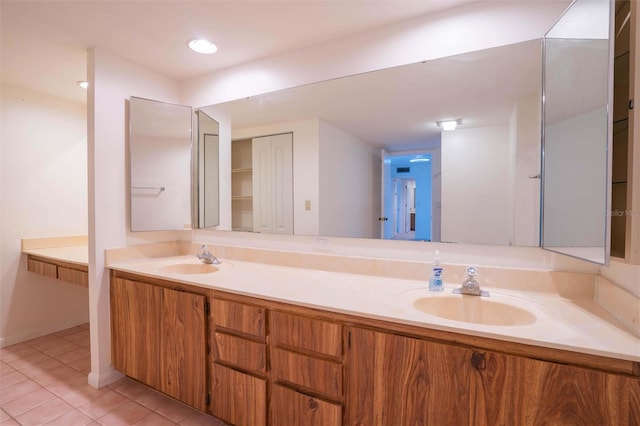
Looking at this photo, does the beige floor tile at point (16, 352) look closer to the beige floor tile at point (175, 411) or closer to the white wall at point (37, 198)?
the white wall at point (37, 198)

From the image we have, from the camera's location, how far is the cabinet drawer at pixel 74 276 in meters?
2.20

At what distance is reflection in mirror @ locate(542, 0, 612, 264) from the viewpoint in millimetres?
976

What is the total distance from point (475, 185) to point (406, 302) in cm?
76

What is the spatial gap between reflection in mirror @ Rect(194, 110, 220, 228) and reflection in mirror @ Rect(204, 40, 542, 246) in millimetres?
272

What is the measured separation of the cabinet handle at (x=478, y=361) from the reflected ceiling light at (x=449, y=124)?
1135 mm

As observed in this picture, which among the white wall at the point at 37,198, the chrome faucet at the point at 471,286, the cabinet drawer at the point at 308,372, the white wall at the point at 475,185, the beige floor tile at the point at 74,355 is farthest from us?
the white wall at the point at 37,198

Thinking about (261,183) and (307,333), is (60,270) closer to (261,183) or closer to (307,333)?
(261,183)

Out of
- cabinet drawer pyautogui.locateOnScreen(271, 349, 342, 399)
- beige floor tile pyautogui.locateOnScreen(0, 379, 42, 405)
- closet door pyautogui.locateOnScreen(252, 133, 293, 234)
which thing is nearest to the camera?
cabinet drawer pyautogui.locateOnScreen(271, 349, 342, 399)

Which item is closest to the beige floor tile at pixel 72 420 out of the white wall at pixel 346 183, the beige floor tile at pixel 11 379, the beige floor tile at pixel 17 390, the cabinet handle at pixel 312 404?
the beige floor tile at pixel 17 390

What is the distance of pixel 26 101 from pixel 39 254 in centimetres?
139

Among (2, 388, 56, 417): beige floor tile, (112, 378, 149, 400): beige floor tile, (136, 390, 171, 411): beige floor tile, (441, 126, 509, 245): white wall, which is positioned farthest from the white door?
(2, 388, 56, 417): beige floor tile

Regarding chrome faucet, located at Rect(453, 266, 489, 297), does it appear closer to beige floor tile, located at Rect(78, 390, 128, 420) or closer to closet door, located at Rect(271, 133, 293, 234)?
closet door, located at Rect(271, 133, 293, 234)

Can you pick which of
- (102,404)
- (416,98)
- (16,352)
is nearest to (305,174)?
(416,98)

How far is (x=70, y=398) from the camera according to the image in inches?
76.0
